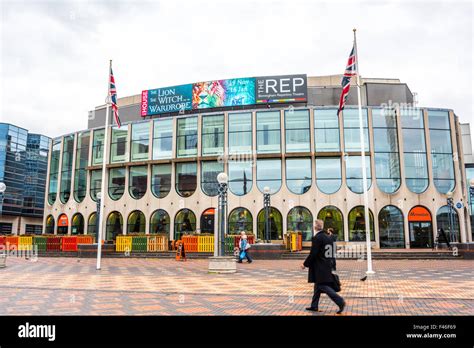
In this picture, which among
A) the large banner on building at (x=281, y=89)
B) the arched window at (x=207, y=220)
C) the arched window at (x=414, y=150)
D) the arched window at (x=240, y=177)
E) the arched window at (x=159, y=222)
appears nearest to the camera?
the arched window at (x=414, y=150)

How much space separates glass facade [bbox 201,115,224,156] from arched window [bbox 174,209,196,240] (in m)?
6.04

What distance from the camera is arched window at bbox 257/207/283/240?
35.4 metres

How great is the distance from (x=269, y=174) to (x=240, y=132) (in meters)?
5.10

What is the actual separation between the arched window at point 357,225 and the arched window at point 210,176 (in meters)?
12.7

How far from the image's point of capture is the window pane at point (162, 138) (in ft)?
131

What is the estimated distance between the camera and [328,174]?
1400 inches

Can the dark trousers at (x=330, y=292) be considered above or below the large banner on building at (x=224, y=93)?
below

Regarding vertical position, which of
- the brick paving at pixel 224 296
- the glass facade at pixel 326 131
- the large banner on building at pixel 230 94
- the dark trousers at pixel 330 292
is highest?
the large banner on building at pixel 230 94

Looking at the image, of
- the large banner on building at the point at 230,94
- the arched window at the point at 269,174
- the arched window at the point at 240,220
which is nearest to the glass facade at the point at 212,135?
the large banner on building at the point at 230,94

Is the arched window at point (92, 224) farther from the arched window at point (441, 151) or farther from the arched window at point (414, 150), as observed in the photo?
the arched window at point (441, 151)

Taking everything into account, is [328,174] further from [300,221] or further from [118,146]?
[118,146]

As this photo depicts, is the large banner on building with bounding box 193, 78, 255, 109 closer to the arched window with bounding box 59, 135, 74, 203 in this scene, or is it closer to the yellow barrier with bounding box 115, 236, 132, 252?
the arched window with bounding box 59, 135, 74, 203

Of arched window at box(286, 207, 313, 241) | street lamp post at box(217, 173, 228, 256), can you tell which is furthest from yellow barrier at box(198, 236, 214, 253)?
arched window at box(286, 207, 313, 241)

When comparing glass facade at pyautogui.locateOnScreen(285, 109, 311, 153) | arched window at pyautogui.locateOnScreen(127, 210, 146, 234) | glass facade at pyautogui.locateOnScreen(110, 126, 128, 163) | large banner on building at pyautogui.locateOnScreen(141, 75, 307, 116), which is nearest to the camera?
glass facade at pyautogui.locateOnScreen(285, 109, 311, 153)
